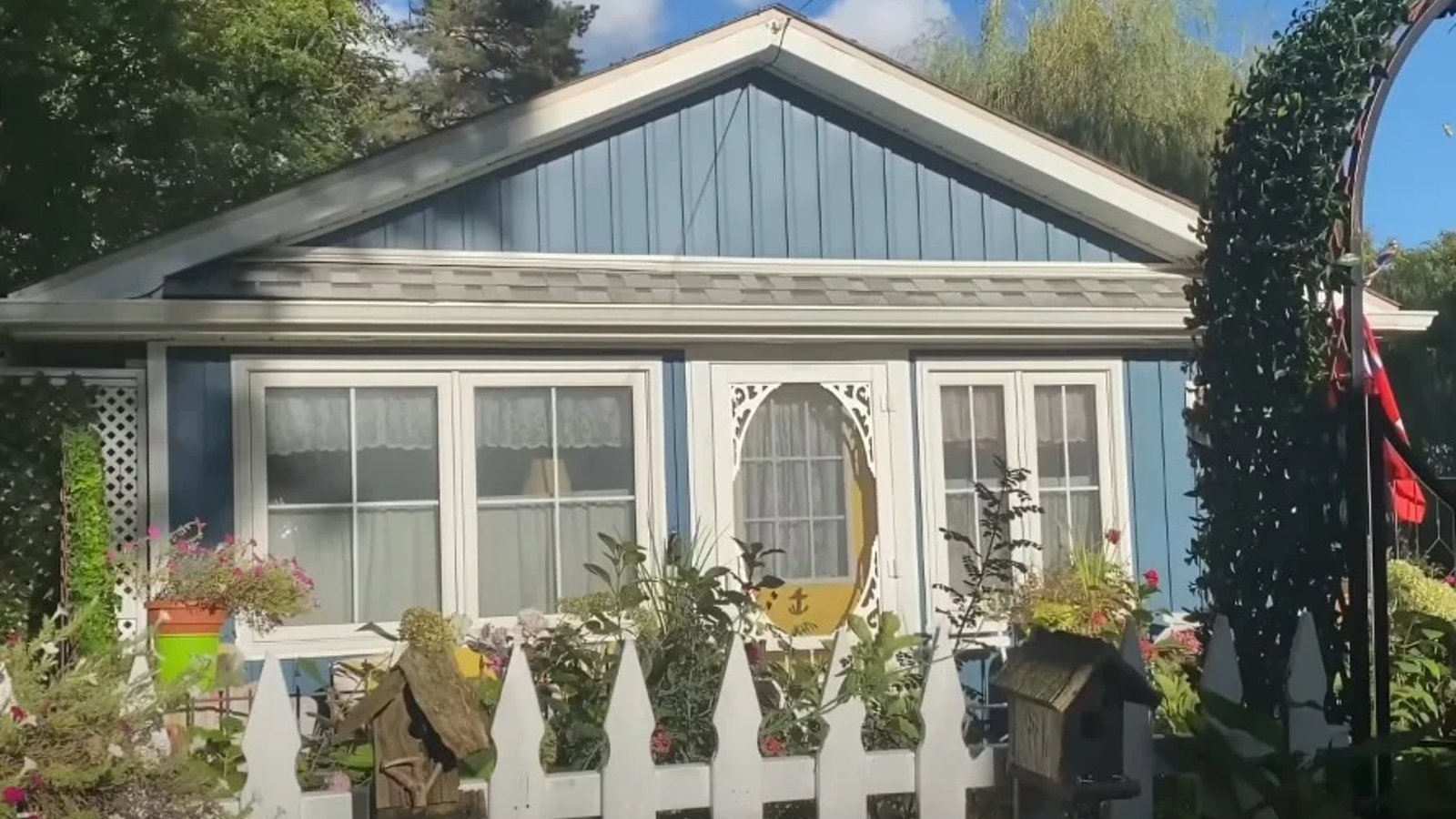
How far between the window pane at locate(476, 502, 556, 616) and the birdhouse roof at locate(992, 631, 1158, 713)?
4.70 metres

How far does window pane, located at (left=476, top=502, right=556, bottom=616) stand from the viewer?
7.79 meters

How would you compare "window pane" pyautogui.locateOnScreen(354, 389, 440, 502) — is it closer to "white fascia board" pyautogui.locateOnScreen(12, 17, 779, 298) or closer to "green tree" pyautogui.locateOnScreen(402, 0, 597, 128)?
"white fascia board" pyautogui.locateOnScreen(12, 17, 779, 298)

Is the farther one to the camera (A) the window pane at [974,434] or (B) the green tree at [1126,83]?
(B) the green tree at [1126,83]

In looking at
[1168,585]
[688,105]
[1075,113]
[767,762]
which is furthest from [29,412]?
[1075,113]

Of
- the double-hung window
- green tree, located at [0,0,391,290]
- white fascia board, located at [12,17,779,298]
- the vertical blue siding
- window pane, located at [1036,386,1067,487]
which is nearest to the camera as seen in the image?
white fascia board, located at [12,17,779,298]

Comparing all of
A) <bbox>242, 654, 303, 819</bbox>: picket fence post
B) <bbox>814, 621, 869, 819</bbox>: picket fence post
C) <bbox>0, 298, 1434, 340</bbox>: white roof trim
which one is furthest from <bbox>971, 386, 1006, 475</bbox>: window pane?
<bbox>242, 654, 303, 819</bbox>: picket fence post

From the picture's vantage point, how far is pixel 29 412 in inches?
275

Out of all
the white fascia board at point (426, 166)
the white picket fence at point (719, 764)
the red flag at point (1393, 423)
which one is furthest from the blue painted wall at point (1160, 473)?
the white picket fence at point (719, 764)

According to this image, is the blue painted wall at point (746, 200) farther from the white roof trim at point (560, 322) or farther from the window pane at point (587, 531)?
the window pane at point (587, 531)

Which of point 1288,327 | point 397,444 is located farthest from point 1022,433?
point 1288,327

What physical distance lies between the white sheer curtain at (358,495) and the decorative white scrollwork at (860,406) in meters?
2.36

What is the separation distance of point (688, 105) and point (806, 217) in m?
0.99

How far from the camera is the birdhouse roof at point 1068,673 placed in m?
3.29

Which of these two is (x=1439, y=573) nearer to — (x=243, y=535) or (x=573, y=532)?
(x=573, y=532)
